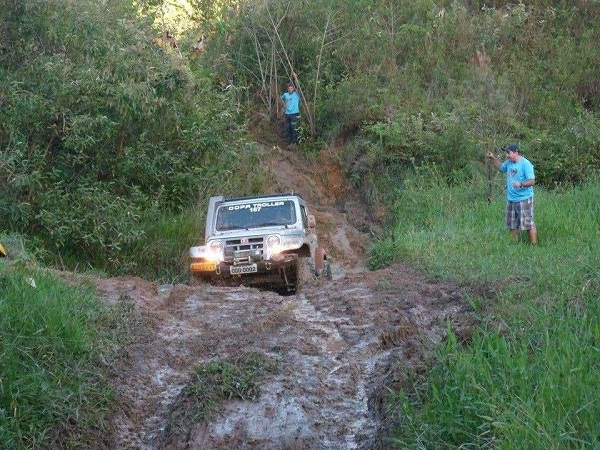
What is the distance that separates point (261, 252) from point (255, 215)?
46.9 inches

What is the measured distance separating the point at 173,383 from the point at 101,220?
7.61 metres

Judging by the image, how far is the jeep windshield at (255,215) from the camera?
1334 centimetres

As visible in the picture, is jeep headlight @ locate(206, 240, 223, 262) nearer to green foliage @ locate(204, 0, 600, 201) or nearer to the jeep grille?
the jeep grille

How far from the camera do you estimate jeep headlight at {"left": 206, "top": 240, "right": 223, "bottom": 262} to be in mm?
12633

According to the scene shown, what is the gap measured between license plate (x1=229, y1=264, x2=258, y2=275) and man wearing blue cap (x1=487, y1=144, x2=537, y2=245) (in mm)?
3656

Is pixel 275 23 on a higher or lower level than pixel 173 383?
higher

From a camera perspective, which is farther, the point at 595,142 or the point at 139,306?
the point at 595,142

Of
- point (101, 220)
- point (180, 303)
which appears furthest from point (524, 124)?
point (180, 303)

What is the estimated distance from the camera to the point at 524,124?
845 inches

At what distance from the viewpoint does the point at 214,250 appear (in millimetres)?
12680

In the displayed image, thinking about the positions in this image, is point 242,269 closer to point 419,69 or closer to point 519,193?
point 519,193

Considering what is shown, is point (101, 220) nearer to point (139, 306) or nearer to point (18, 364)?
point (139, 306)

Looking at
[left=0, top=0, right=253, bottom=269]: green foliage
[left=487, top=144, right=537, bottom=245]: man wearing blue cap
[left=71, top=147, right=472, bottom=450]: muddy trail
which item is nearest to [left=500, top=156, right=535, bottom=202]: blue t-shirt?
[left=487, top=144, right=537, bottom=245]: man wearing blue cap

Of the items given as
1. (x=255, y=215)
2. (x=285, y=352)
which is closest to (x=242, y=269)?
(x=255, y=215)
